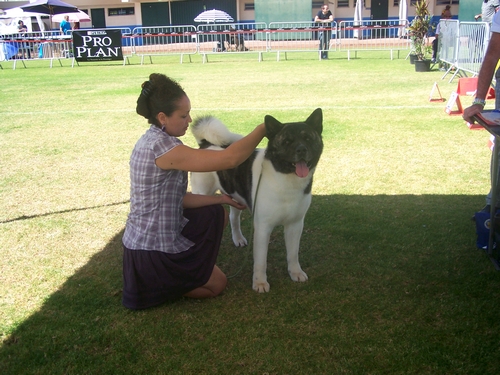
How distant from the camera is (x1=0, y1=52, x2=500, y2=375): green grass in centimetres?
284

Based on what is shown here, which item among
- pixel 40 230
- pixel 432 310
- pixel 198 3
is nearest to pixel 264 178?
pixel 432 310

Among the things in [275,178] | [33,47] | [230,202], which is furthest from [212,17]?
[275,178]

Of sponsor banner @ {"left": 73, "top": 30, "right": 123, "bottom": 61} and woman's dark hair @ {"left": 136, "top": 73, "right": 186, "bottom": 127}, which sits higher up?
sponsor banner @ {"left": 73, "top": 30, "right": 123, "bottom": 61}

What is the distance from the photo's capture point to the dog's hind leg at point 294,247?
3.63 m

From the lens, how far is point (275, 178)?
332 cm

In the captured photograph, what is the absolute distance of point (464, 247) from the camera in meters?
4.12

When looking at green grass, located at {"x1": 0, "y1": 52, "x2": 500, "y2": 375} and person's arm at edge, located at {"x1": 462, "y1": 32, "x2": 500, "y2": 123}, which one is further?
person's arm at edge, located at {"x1": 462, "y1": 32, "x2": 500, "y2": 123}

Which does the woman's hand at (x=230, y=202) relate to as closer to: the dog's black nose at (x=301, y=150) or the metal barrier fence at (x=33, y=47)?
the dog's black nose at (x=301, y=150)

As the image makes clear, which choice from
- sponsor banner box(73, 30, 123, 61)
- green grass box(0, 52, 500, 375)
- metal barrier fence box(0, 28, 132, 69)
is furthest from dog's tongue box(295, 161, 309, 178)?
metal barrier fence box(0, 28, 132, 69)

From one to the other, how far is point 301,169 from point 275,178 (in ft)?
0.70

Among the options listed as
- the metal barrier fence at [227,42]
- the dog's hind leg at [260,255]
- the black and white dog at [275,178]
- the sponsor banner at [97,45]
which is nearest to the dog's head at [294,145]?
the black and white dog at [275,178]

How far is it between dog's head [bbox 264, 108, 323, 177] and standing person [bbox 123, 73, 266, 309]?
101mm

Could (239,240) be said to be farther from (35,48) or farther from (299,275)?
(35,48)

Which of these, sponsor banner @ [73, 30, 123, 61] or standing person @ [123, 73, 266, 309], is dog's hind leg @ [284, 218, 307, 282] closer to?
standing person @ [123, 73, 266, 309]
